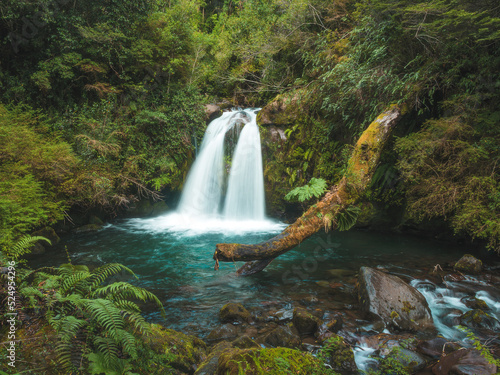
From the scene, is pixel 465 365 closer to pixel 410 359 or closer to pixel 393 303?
pixel 410 359

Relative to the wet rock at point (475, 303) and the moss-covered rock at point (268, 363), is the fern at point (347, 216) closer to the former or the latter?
the wet rock at point (475, 303)

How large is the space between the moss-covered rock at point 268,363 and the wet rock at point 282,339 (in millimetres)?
1548

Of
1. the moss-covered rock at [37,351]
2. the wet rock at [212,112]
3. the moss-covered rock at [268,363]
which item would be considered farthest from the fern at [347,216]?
the wet rock at [212,112]

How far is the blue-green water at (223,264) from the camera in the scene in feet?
17.7

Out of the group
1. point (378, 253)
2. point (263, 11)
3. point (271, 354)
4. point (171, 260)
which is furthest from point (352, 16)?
point (271, 354)

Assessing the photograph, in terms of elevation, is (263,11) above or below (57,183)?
above

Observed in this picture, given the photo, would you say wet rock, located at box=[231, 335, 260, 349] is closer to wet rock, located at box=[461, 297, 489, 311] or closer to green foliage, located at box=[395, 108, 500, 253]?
wet rock, located at box=[461, 297, 489, 311]

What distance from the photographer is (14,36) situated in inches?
396

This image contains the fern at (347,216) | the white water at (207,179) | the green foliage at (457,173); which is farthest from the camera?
the white water at (207,179)

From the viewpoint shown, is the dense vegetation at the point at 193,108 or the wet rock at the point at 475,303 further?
the dense vegetation at the point at 193,108

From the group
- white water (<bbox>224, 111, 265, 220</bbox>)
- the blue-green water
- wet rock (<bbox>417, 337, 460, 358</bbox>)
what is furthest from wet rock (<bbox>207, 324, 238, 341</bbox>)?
white water (<bbox>224, 111, 265, 220</bbox>)

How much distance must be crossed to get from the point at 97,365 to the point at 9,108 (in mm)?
11277

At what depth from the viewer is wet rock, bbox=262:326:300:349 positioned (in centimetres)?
385

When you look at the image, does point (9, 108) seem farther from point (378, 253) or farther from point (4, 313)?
point (378, 253)
